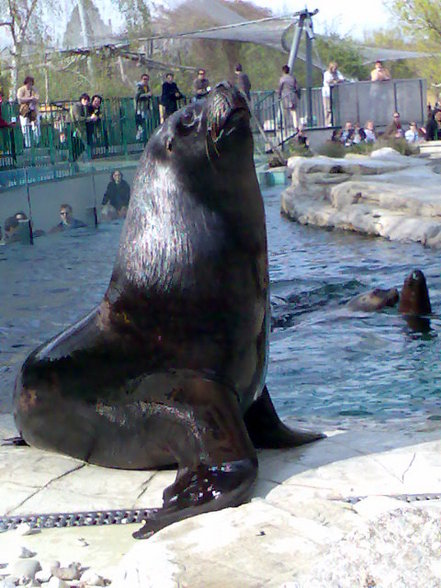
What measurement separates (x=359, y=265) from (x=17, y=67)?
→ 19715 mm

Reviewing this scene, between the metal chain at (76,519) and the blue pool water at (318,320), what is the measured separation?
5.88 ft

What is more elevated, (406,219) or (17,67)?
(17,67)

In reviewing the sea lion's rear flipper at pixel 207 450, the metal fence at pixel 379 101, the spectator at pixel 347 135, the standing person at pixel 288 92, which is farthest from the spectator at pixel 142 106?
the sea lion's rear flipper at pixel 207 450

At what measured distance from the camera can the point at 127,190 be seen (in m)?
16.5

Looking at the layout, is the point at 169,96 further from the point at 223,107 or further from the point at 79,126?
the point at 223,107

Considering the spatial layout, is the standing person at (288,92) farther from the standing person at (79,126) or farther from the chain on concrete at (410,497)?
the chain on concrete at (410,497)

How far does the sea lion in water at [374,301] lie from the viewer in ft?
27.5

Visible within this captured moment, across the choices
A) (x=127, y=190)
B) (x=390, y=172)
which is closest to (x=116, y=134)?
(x=127, y=190)

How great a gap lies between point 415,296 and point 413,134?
729 inches

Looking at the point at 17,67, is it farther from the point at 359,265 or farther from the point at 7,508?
the point at 7,508

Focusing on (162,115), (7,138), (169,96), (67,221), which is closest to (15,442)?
(7,138)

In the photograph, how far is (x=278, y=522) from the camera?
2.95m

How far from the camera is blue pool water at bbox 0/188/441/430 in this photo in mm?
5891

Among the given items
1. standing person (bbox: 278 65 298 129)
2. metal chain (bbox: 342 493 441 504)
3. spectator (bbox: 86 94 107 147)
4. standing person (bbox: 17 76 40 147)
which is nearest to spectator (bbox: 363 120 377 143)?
standing person (bbox: 278 65 298 129)
